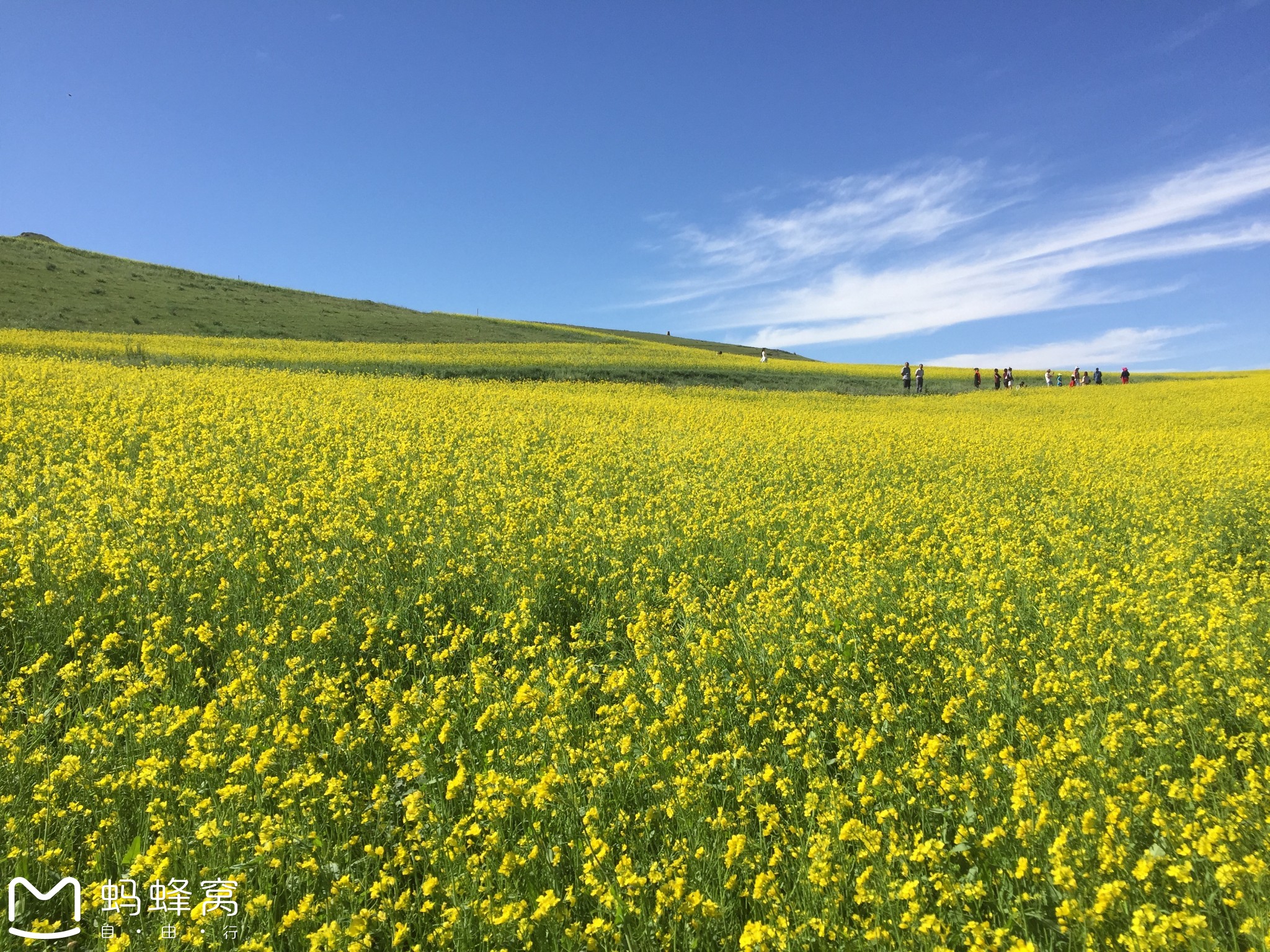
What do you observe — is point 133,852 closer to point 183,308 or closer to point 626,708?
point 626,708

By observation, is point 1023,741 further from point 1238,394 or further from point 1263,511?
point 1238,394

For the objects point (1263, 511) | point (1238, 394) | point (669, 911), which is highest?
point (1238, 394)

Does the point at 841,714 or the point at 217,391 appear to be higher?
the point at 217,391

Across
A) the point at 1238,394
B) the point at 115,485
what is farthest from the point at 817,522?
the point at 1238,394

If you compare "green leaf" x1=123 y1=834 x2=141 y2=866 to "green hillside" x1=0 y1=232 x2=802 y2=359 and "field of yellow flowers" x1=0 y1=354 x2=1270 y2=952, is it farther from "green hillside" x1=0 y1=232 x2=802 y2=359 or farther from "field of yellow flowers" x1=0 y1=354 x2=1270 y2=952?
"green hillside" x1=0 y1=232 x2=802 y2=359

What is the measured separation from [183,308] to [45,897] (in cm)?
4399

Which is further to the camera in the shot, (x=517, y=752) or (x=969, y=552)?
(x=969, y=552)

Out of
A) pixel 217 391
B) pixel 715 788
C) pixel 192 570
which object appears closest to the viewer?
pixel 715 788

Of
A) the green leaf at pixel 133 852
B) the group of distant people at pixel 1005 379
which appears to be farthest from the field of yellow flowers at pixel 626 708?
the group of distant people at pixel 1005 379

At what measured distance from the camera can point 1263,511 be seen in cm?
817

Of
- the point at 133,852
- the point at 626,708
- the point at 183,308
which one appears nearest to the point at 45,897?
the point at 133,852

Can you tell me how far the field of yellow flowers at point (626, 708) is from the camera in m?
2.57

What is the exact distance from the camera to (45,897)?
2.64m

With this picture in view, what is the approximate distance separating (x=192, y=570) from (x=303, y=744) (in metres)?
2.45
